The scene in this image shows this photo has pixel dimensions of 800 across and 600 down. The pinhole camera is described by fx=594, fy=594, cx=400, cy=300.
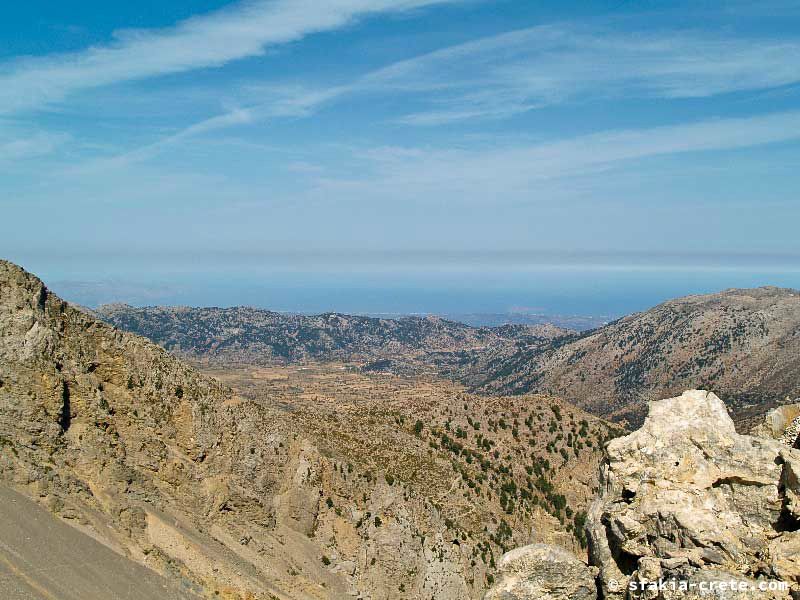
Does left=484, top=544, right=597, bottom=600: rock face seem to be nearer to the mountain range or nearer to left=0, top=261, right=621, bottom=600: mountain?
left=0, top=261, right=621, bottom=600: mountain

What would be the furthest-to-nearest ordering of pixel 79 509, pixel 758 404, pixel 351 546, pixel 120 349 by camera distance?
pixel 758 404
pixel 351 546
pixel 120 349
pixel 79 509

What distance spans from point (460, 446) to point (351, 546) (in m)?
13.7

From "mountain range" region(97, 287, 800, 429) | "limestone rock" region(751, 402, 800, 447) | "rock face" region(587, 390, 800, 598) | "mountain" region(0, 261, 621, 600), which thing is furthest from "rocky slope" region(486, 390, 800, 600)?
"mountain range" region(97, 287, 800, 429)

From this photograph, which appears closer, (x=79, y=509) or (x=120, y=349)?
(x=79, y=509)

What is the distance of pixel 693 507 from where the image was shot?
1012 cm

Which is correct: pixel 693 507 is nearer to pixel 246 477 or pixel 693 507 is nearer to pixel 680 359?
pixel 246 477

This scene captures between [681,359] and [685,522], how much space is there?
498 feet

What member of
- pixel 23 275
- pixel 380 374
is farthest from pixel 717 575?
pixel 380 374

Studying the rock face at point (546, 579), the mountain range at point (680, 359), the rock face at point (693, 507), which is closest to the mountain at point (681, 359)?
the mountain range at point (680, 359)

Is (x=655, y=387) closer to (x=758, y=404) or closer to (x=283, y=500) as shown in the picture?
(x=758, y=404)

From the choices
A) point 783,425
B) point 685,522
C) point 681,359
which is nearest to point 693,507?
point 685,522

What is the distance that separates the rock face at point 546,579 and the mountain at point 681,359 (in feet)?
340

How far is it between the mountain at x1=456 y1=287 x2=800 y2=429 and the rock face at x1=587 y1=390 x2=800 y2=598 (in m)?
102

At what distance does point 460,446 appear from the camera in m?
42.4
